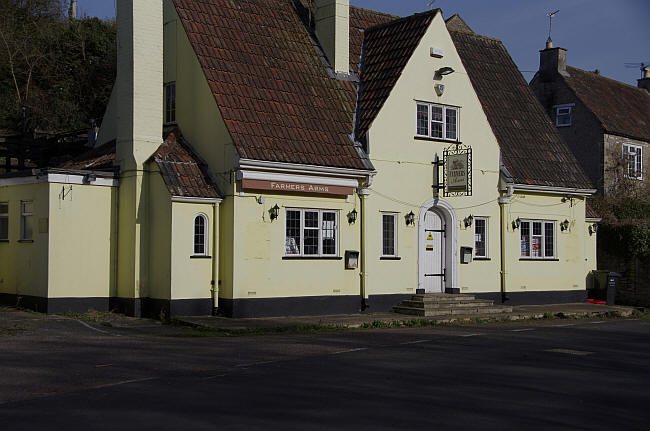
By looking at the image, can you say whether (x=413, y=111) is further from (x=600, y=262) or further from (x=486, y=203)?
(x=600, y=262)

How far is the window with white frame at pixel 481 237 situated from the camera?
26219 mm

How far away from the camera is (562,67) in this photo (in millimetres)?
41719

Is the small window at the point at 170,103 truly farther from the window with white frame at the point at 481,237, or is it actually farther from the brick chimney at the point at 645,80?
the brick chimney at the point at 645,80

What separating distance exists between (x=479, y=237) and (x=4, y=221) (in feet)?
48.3

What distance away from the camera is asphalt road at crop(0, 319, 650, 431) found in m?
9.12

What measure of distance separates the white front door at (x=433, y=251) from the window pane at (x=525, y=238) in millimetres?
3536

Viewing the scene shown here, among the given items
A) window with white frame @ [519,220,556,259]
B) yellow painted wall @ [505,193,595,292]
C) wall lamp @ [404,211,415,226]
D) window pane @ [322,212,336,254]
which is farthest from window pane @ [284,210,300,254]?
window with white frame @ [519,220,556,259]

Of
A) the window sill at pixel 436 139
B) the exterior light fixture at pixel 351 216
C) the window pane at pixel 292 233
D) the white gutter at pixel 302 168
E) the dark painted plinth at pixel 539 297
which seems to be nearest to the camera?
the white gutter at pixel 302 168

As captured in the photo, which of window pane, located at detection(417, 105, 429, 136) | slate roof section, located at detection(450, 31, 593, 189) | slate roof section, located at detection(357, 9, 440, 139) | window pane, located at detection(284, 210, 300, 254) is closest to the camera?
window pane, located at detection(284, 210, 300, 254)

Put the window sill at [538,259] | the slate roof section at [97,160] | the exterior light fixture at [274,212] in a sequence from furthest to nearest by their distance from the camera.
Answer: the window sill at [538,259] < the slate roof section at [97,160] < the exterior light fixture at [274,212]

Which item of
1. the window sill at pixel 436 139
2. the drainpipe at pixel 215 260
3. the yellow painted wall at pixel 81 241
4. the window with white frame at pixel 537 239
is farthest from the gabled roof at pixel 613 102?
the yellow painted wall at pixel 81 241

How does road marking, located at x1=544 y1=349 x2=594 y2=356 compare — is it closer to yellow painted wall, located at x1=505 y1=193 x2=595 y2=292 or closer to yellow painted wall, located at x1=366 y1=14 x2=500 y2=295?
yellow painted wall, located at x1=366 y1=14 x2=500 y2=295

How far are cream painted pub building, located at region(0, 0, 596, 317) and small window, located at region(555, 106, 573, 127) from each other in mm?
14212

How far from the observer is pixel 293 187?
21.5 m
